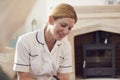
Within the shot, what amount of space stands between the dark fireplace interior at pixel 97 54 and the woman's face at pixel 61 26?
2576mm

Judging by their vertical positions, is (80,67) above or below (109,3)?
below

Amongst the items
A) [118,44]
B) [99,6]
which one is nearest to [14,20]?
[99,6]

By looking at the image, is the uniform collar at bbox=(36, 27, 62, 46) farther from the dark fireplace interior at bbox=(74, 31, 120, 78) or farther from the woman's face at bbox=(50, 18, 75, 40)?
the dark fireplace interior at bbox=(74, 31, 120, 78)

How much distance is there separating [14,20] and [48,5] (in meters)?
3.38

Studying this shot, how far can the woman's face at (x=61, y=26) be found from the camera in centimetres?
100

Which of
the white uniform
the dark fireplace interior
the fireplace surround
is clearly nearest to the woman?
the white uniform

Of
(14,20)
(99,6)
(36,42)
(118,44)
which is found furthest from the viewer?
(118,44)

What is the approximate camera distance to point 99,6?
347 cm

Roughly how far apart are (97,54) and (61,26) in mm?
2775

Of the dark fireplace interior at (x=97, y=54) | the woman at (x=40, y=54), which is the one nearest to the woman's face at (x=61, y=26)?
the woman at (x=40, y=54)

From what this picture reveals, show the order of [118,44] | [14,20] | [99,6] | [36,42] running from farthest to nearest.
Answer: [118,44] → [99,6] → [36,42] → [14,20]

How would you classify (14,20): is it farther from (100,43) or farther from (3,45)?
(100,43)

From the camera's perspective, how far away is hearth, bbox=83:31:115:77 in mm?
3604

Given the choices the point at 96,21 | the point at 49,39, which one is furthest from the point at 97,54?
the point at 49,39
